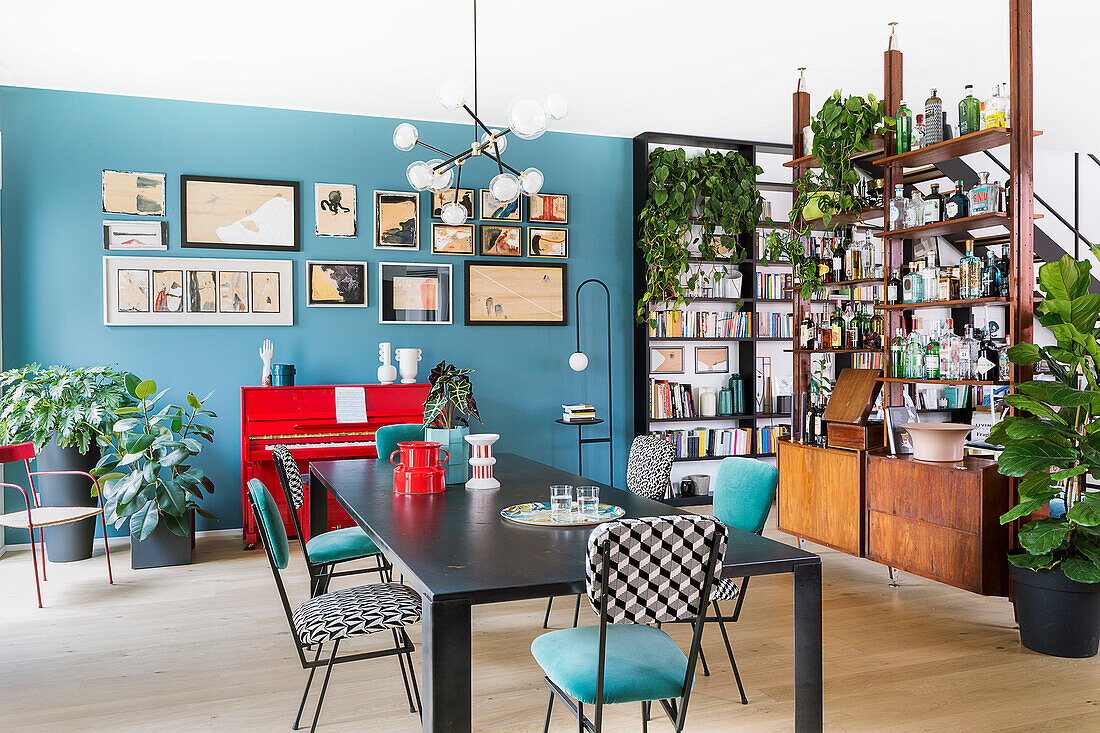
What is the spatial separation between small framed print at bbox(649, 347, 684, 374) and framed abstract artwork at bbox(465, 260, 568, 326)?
2.65 feet

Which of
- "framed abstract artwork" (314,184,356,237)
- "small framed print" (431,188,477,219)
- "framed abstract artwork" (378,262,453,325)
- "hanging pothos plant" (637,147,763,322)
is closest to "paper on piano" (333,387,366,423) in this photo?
"framed abstract artwork" (378,262,453,325)

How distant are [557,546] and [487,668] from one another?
122 centimetres

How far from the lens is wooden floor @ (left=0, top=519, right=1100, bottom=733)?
2895 millimetres

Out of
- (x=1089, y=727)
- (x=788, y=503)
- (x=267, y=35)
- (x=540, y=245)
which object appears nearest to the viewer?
(x=1089, y=727)

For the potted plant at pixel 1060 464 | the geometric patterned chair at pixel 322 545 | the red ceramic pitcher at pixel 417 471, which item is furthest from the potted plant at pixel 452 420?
the potted plant at pixel 1060 464

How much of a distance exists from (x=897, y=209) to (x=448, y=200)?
3.22 m

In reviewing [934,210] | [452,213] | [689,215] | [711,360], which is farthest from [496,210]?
[934,210]

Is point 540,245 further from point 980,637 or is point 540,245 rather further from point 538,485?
point 980,637

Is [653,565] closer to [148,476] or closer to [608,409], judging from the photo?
[148,476]

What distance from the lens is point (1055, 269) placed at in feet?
11.1

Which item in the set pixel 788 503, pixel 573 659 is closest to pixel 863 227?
pixel 788 503

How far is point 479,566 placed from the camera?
219cm

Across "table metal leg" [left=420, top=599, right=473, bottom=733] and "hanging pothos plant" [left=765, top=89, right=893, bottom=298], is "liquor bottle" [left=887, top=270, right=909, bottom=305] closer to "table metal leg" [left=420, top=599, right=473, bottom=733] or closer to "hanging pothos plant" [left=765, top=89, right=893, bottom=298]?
"hanging pothos plant" [left=765, top=89, right=893, bottom=298]

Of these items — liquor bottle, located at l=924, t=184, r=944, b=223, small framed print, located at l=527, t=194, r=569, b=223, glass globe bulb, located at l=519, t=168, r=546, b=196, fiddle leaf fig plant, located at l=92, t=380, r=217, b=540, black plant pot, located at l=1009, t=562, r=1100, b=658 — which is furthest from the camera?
small framed print, located at l=527, t=194, r=569, b=223
